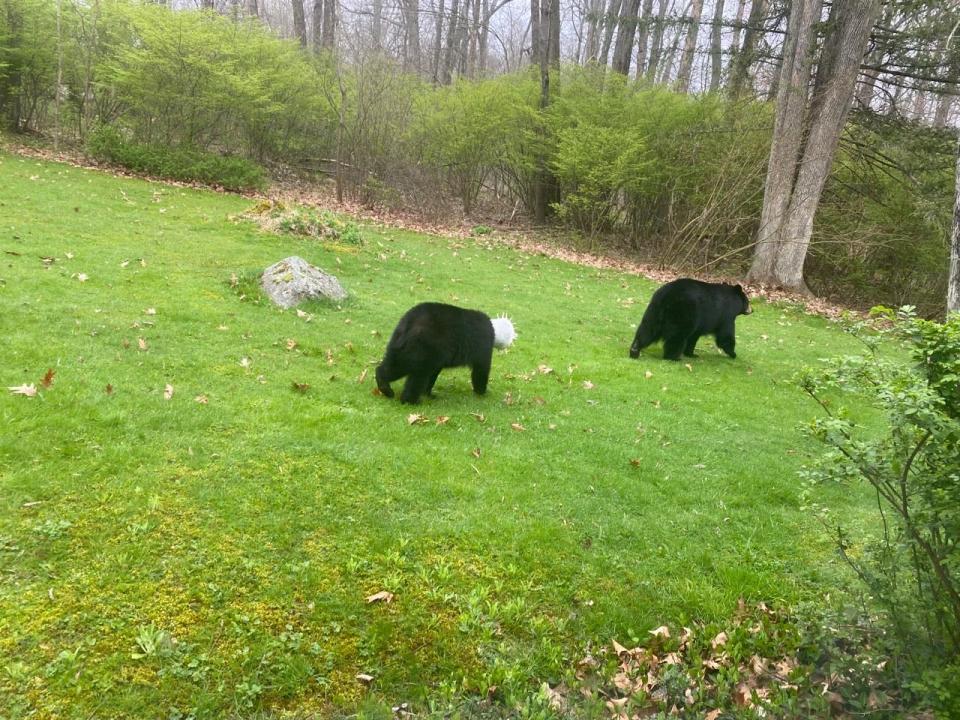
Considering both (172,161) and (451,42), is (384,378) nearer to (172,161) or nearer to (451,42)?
(172,161)

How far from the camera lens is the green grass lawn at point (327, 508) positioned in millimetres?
3584

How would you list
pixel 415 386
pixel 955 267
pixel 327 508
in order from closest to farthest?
pixel 327 508, pixel 955 267, pixel 415 386

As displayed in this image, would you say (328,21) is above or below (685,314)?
above

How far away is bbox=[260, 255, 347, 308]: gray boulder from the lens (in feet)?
34.0

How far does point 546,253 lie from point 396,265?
704 centimetres

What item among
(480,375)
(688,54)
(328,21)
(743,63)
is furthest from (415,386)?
(328,21)

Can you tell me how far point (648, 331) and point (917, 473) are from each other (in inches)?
294

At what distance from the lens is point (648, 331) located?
1059 centimetres

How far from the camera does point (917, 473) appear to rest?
10.6 ft

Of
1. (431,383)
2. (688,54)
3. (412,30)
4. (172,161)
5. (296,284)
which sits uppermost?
(412,30)

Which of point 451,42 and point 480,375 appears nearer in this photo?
point 480,375

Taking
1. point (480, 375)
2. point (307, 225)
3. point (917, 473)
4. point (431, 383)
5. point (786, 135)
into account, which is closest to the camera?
point (917, 473)

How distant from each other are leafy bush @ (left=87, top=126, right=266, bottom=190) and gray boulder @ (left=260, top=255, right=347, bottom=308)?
12263mm

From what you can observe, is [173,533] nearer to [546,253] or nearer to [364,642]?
[364,642]
